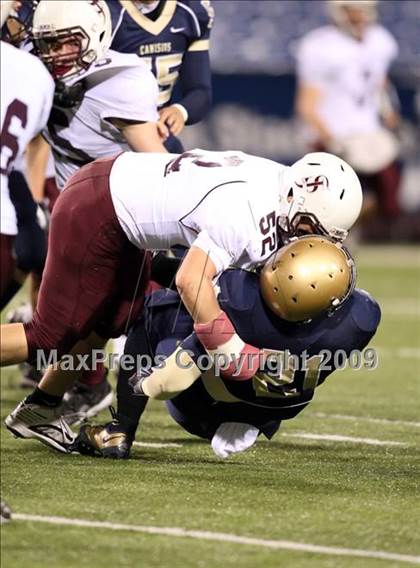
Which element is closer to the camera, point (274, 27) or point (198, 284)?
point (198, 284)

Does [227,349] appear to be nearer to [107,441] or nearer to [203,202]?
[203,202]

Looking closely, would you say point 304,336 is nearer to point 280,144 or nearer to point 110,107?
point 110,107

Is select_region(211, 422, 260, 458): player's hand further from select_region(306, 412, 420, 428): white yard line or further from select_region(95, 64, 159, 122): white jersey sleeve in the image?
select_region(95, 64, 159, 122): white jersey sleeve

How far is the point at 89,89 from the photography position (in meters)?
4.98

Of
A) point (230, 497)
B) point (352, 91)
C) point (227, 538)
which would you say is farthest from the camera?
point (352, 91)

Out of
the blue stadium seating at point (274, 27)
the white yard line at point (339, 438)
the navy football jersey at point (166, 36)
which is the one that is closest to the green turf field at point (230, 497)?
the white yard line at point (339, 438)

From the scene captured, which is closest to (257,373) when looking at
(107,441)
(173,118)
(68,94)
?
(107,441)

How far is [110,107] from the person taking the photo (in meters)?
5.01

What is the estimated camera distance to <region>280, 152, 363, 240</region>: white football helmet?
13.0 ft

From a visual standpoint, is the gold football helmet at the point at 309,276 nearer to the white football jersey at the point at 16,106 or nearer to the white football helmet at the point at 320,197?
the white football helmet at the point at 320,197

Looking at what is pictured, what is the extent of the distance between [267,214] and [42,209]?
2454 millimetres

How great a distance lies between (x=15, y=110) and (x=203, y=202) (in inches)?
22.3

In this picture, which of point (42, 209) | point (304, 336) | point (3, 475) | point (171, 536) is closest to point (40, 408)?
point (3, 475)

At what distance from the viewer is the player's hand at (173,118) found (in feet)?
17.6
